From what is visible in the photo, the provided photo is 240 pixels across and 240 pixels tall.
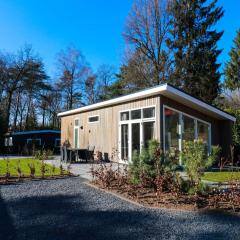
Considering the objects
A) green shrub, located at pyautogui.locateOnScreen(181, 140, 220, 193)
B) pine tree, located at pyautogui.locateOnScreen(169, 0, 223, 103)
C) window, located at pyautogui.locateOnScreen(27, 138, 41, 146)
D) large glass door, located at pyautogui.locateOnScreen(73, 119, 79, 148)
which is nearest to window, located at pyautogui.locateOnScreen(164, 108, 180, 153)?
green shrub, located at pyautogui.locateOnScreen(181, 140, 220, 193)

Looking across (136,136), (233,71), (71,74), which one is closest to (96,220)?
(136,136)

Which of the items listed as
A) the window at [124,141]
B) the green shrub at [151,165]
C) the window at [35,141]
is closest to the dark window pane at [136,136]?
the window at [124,141]

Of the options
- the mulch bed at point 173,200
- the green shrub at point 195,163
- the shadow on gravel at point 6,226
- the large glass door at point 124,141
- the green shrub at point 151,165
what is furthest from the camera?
the large glass door at point 124,141

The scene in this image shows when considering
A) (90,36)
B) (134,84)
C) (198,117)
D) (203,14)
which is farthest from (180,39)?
(198,117)

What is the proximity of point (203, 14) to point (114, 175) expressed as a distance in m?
21.3

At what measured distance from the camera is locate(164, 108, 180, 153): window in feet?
39.2

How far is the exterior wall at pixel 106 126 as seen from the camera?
12713 mm

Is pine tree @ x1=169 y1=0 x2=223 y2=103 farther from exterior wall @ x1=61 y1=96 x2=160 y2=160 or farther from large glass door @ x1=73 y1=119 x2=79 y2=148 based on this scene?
exterior wall @ x1=61 y1=96 x2=160 y2=160

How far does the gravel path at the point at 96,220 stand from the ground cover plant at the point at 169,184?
1.60 ft

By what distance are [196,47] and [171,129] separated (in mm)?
15115

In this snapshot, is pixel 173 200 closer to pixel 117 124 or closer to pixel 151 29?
pixel 117 124

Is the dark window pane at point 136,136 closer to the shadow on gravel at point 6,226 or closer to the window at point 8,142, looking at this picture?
the shadow on gravel at point 6,226

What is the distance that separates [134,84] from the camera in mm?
25547

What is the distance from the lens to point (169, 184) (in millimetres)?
6832
